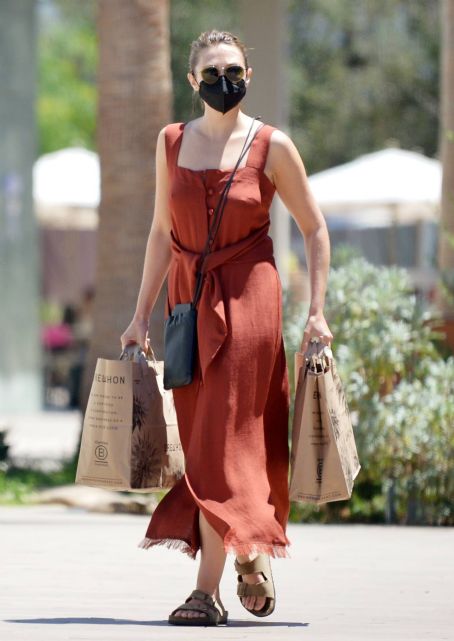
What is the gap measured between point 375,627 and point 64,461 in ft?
22.2

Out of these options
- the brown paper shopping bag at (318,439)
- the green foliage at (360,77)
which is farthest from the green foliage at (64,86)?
the brown paper shopping bag at (318,439)

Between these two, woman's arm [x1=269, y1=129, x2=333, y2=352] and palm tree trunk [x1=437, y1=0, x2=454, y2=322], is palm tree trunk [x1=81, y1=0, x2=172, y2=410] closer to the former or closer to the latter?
palm tree trunk [x1=437, y1=0, x2=454, y2=322]

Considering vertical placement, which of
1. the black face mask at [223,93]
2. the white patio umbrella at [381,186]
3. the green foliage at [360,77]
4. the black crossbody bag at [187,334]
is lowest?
the black crossbody bag at [187,334]

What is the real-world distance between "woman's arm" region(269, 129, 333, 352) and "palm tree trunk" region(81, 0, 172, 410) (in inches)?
210

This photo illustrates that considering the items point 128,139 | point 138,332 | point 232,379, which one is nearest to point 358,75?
point 128,139

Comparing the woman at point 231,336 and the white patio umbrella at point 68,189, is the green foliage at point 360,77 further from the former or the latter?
the woman at point 231,336

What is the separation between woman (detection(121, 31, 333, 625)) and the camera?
5.34 m

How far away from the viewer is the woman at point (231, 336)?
5.34 metres

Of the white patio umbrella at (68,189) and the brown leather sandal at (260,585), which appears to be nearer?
the brown leather sandal at (260,585)

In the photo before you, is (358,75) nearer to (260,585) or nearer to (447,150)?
(447,150)

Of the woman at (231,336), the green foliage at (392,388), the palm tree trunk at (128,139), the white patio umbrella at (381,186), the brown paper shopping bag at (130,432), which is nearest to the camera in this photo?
the woman at (231,336)

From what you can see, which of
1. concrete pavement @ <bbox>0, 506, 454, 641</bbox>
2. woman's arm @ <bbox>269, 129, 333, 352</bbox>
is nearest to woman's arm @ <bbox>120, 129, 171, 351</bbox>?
woman's arm @ <bbox>269, 129, 333, 352</bbox>

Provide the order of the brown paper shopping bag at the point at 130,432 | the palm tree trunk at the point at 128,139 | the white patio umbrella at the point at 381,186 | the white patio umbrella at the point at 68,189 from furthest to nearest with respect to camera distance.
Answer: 1. the white patio umbrella at the point at 68,189
2. the white patio umbrella at the point at 381,186
3. the palm tree trunk at the point at 128,139
4. the brown paper shopping bag at the point at 130,432

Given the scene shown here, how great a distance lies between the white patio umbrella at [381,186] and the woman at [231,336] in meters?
13.6
